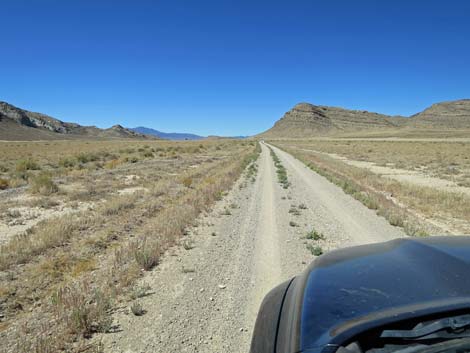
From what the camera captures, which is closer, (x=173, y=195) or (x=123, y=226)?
(x=123, y=226)

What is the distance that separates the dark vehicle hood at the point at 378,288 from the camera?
1.52 meters

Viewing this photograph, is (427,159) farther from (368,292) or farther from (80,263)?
(368,292)

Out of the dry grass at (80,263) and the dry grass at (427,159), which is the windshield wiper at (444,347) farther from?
the dry grass at (427,159)

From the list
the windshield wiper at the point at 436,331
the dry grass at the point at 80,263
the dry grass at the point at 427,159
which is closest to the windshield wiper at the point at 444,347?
the windshield wiper at the point at 436,331

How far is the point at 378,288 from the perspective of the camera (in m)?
1.84

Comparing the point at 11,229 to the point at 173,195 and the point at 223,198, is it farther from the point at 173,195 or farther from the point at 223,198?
the point at 223,198

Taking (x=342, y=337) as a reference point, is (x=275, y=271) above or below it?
below

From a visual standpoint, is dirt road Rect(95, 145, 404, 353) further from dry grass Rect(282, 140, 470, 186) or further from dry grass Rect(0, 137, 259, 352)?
dry grass Rect(282, 140, 470, 186)

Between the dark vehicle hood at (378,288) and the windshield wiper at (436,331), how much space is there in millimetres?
59

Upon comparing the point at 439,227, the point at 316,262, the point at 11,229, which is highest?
the point at 316,262

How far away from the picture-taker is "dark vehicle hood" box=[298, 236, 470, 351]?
59.9 inches

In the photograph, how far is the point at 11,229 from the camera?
7.61 meters

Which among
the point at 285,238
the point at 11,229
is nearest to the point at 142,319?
the point at 285,238

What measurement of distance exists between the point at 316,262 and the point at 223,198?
8.75 metres
